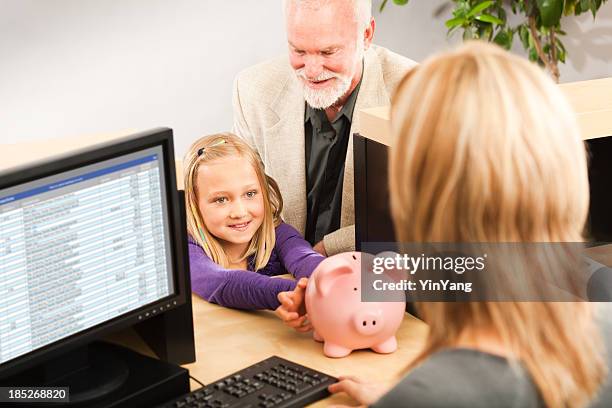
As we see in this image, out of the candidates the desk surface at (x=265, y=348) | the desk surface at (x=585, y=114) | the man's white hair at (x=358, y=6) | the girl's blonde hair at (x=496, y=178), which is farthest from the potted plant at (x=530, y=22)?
the girl's blonde hair at (x=496, y=178)

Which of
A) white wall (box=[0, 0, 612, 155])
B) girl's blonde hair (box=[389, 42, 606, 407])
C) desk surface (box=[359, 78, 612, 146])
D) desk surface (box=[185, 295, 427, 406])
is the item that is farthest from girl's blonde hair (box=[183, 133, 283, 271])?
white wall (box=[0, 0, 612, 155])

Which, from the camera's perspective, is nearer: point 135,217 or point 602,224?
point 135,217

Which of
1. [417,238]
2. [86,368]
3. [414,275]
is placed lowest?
[86,368]

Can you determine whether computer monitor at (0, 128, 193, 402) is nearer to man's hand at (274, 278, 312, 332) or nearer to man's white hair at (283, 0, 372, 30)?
man's hand at (274, 278, 312, 332)

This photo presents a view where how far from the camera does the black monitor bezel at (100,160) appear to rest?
1064 millimetres

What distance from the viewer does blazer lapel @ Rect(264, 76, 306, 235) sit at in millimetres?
2168

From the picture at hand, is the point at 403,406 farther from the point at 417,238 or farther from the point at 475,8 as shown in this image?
the point at 475,8

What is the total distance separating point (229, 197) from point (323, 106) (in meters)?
0.59

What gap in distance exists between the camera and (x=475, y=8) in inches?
125

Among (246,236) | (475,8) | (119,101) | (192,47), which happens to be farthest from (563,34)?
(246,236)

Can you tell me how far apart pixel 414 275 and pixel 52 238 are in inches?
18.3

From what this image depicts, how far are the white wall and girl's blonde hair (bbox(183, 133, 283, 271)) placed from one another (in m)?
1.43

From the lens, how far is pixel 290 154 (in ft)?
7.18

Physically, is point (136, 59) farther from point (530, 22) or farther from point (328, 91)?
point (530, 22)
